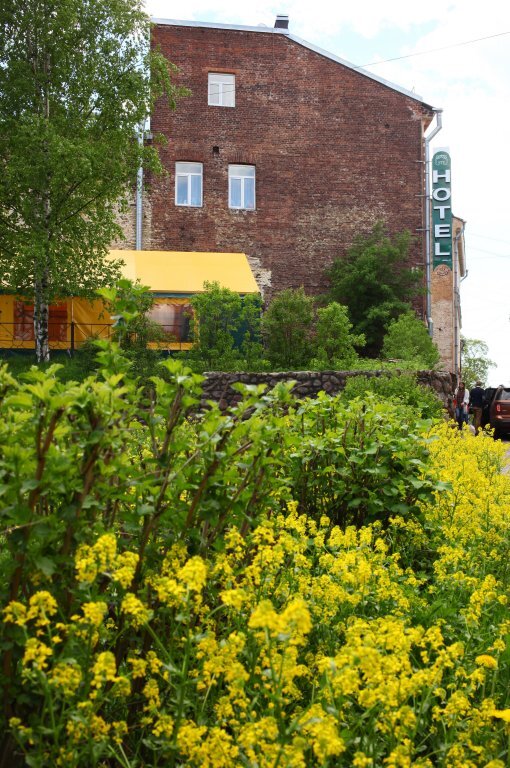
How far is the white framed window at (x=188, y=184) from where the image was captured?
1025 inches

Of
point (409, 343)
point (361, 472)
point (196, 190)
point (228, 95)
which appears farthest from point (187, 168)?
point (361, 472)

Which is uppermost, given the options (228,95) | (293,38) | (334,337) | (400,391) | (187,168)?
(293,38)

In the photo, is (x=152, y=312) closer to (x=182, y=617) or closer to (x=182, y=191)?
(x=182, y=191)

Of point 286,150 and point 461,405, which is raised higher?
point 286,150

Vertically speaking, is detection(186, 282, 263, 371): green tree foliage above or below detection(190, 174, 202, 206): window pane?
below

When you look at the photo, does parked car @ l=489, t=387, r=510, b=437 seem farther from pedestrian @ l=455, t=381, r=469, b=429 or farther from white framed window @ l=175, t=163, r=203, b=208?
white framed window @ l=175, t=163, r=203, b=208

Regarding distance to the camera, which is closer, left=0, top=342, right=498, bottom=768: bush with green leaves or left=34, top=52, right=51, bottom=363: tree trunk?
left=0, top=342, right=498, bottom=768: bush with green leaves

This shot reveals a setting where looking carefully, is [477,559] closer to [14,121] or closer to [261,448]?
[261,448]

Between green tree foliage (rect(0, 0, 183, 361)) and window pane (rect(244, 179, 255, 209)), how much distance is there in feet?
19.8

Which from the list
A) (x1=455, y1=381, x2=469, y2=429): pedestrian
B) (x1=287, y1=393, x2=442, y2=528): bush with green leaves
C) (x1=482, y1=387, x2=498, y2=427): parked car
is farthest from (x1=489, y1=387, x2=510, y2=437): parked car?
(x1=287, y1=393, x2=442, y2=528): bush with green leaves

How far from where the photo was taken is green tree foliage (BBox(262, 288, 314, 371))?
21438mm

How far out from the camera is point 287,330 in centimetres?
2189

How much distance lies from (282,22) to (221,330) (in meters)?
14.1

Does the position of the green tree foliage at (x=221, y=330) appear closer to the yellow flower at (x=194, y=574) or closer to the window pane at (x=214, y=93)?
the window pane at (x=214, y=93)
